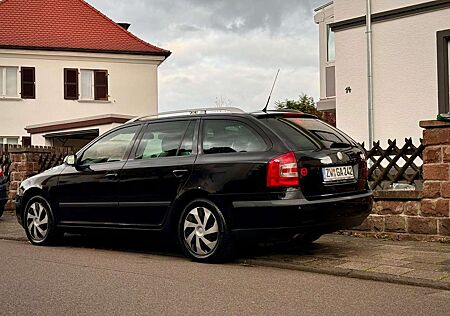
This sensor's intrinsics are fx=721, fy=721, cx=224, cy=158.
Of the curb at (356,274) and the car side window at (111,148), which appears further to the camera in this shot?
the car side window at (111,148)

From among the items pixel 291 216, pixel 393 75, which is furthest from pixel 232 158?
pixel 393 75

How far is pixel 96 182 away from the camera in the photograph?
31.1ft

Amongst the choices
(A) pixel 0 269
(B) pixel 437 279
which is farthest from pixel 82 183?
(B) pixel 437 279

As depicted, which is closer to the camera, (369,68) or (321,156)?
(321,156)

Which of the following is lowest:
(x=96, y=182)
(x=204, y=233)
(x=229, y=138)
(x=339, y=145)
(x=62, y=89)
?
(x=204, y=233)

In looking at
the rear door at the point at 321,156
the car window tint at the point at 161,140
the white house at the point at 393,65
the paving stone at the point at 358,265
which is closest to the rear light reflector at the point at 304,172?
the rear door at the point at 321,156

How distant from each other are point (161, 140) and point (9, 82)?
25012 mm

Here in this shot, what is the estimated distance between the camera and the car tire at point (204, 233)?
8133 mm

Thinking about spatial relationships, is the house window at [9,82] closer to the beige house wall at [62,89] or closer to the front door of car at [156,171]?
the beige house wall at [62,89]

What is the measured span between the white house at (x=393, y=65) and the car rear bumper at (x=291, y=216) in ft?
29.2

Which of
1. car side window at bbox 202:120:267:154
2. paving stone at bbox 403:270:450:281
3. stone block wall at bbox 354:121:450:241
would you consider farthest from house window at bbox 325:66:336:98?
paving stone at bbox 403:270:450:281

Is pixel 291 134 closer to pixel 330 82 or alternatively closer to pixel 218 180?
pixel 218 180

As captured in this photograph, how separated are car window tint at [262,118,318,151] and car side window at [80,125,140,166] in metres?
2.07

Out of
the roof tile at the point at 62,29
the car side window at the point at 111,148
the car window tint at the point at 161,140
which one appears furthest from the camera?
the roof tile at the point at 62,29
